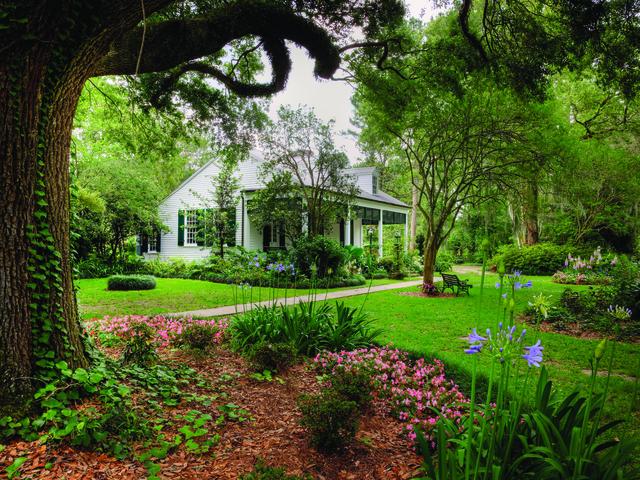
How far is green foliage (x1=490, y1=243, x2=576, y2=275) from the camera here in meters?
20.1

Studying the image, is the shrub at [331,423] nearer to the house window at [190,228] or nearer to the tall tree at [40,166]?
the tall tree at [40,166]

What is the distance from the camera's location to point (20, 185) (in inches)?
113

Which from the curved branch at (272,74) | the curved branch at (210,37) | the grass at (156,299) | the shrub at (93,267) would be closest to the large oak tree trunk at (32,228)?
the curved branch at (210,37)

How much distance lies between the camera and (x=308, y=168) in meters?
15.6

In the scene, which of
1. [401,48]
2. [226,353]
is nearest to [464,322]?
[226,353]

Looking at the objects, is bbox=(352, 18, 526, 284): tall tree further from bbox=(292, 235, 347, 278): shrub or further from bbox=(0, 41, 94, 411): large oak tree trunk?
bbox=(0, 41, 94, 411): large oak tree trunk

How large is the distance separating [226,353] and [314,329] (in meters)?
1.23

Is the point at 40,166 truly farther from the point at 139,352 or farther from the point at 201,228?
the point at 201,228

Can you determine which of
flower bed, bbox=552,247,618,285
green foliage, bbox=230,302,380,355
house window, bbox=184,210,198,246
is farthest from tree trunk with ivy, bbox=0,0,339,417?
house window, bbox=184,210,198,246

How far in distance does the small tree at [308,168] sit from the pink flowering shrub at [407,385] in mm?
11254

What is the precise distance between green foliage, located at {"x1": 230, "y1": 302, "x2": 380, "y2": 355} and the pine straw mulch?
42.3 inches

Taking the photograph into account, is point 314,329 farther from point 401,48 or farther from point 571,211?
point 571,211

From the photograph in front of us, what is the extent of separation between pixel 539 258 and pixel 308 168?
14.4 metres

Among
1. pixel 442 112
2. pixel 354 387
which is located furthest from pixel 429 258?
pixel 354 387
